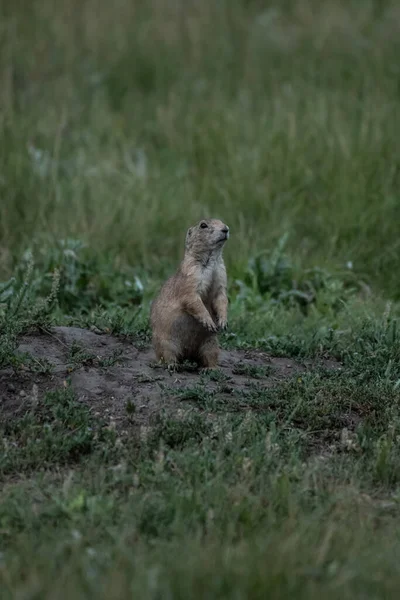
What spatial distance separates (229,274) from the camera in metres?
8.91

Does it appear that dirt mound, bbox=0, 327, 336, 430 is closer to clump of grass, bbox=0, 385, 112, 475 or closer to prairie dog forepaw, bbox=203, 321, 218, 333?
clump of grass, bbox=0, 385, 112, 475

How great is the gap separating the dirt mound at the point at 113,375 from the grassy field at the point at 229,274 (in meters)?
0.04

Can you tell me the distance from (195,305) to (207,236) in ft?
1.59

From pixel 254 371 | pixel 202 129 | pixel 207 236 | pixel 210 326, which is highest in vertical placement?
pixel 207 236

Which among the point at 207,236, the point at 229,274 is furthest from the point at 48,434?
the point at 229,274

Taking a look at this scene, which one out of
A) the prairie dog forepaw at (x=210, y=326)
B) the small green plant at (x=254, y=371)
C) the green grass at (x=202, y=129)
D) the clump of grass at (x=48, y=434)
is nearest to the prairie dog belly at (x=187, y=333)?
the prairie dog forepaw at (x=210, y=326)

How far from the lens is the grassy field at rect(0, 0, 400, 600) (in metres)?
3.89

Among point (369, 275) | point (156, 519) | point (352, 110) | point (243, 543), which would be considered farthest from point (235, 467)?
point (352, 110)

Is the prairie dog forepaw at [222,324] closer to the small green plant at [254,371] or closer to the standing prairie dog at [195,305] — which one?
the standing prairie dog at [195,305]

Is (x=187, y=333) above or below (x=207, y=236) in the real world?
below

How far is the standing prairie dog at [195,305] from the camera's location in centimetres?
626

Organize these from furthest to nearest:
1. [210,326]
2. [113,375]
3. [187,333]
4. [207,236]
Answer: [207,236] < [187,333] < [210,326] < [113,375]

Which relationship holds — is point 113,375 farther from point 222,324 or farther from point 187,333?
point 222,324

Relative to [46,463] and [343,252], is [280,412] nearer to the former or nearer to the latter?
[46,463]
